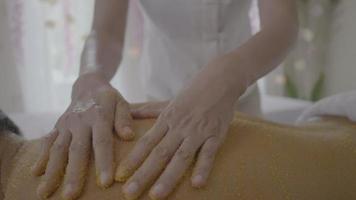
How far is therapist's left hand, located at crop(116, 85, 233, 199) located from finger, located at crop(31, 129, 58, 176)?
5.2 inches

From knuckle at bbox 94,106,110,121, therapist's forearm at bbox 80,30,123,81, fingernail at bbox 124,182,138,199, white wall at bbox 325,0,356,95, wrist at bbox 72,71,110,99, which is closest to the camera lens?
fingernail at bbox 124,182,138,199

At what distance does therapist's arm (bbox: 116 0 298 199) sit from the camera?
2.44 feet

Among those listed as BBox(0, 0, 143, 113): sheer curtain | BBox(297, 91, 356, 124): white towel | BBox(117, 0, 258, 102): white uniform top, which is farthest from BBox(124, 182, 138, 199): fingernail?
BBox(0, 0, 143, 113): sheer curtain

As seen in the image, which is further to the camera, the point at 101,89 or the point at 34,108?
the point at 34,108

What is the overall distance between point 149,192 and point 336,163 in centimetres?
33

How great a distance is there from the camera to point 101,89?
3.07ft

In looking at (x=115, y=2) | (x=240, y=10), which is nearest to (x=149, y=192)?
(x=115, y=2)

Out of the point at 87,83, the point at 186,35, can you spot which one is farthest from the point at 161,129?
the point at 186,35

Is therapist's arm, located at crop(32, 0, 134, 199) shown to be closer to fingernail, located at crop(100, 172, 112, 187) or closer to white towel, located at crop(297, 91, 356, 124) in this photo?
fingernail, located at crop(100, 172, 112, 187)

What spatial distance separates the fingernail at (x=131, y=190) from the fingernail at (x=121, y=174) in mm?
23

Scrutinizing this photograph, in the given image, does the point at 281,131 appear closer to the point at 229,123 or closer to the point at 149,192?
the point at 229,123

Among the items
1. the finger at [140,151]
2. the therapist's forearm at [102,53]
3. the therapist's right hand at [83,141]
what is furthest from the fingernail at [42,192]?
the therapist's forearm at [102,53]

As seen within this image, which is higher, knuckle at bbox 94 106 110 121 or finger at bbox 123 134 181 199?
knuckle at bbox 94 106 110 121

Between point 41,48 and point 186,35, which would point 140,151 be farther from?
point 41,48
